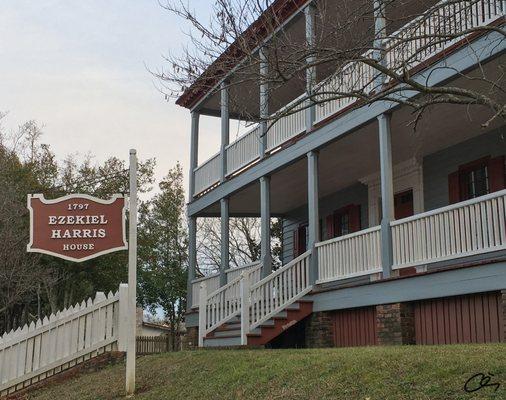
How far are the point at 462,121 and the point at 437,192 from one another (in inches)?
97.3

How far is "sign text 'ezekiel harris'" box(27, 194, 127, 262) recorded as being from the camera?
34.9ft

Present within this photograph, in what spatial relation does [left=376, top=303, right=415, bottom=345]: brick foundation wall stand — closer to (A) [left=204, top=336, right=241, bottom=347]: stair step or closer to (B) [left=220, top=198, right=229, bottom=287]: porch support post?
(A) [left=204, top=336, right=241, bottom=347]: stair step

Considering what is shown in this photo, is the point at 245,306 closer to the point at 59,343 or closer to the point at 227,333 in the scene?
the point at 227,333

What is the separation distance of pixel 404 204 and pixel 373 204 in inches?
44.9

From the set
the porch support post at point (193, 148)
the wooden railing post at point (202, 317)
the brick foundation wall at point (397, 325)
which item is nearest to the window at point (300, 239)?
the porch support post at point (193, 148)

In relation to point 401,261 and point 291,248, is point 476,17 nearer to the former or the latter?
point 401,261

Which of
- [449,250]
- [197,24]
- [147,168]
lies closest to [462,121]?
[449,250]

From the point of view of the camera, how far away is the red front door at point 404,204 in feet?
54.9

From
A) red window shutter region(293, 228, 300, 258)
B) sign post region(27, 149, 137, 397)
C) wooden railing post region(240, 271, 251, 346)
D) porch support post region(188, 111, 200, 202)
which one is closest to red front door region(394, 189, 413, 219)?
wooden railing post region(240, 271, 251, 346)

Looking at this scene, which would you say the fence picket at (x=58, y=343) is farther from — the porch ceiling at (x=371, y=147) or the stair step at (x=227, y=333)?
the porch ceiling at (x=371, y=147)

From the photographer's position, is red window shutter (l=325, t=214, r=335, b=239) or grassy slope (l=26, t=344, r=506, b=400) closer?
grassy slope (l=26, t=344, r=506, b=400)

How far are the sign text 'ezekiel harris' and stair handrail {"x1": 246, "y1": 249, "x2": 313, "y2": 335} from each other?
180 inches

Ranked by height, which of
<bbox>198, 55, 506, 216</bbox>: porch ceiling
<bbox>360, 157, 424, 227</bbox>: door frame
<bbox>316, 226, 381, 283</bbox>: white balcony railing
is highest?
<bbox>198, 55, 506, 216</bbox>: porch ceiling

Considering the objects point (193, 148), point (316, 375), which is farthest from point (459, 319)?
point (193, 148)
